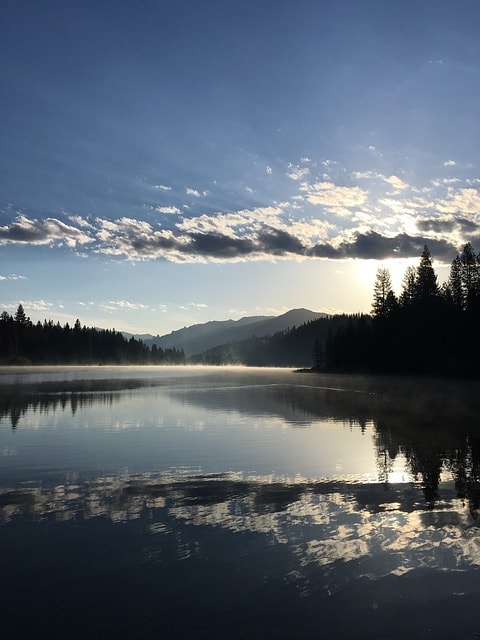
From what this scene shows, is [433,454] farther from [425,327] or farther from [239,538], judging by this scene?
[425,327]

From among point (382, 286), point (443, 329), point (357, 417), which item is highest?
point (382, 286)

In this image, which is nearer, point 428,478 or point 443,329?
point 428,478

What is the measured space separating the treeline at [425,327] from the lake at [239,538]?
7163 cm

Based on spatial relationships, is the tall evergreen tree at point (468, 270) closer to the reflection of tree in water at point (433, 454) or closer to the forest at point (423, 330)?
the forest at point (423, 330)

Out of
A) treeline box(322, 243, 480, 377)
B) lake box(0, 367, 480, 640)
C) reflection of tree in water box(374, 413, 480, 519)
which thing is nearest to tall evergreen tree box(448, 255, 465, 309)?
treeline box(322, 243, 480, 377)

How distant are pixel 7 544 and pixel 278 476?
9.21 metres

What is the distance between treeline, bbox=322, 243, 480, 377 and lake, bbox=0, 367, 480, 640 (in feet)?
235

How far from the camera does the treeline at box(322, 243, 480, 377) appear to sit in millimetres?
87938

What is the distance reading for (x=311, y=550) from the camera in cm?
984

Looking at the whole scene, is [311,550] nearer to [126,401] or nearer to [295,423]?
[295,423]

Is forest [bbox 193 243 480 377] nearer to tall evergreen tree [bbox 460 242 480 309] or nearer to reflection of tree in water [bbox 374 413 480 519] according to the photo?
tall evergreen tree [bbox 460 242 480 309]

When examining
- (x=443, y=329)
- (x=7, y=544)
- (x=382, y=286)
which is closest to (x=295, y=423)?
(x=7, y=544)

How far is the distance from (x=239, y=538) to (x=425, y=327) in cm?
10003

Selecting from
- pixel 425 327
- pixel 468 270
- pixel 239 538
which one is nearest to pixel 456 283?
pixel 468 270
